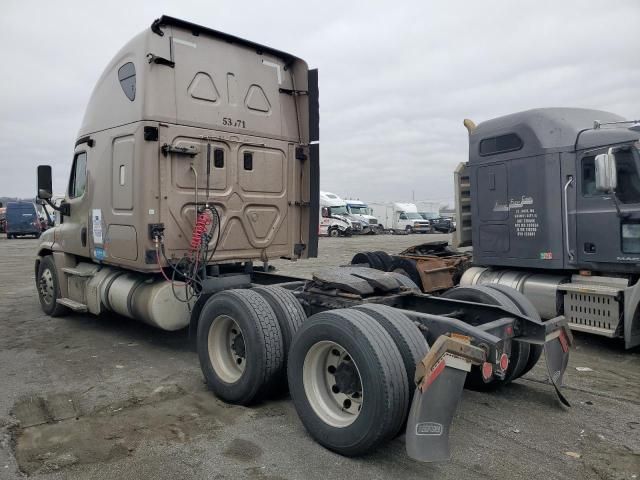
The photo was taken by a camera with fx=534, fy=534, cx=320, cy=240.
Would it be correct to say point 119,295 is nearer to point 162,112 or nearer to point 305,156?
point 162,112

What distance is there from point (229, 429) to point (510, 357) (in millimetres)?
2335

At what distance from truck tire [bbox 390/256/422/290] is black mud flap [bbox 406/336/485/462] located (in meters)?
5.63

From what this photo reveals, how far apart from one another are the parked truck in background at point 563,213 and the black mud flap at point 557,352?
245 centimetres

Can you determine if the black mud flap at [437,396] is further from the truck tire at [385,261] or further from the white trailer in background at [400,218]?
the white trailer in background at [400,218]

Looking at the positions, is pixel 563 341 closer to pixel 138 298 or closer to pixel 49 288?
pixel 138 298

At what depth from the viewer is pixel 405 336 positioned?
11.5ft

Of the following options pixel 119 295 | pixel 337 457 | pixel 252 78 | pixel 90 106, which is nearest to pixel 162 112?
pixel 252 78

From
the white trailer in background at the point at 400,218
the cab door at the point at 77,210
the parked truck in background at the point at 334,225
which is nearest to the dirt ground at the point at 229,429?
the cab door at the point at 77,210

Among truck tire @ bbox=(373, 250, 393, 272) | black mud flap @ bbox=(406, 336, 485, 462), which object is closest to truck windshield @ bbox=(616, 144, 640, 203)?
truck tire @ bbox=(373, 250, 393, 272)

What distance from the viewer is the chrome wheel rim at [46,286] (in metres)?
8.16

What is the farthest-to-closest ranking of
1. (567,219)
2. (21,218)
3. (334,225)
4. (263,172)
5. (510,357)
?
(334,225)
(21,218)
(567,219)
(263,172)
(510,357)

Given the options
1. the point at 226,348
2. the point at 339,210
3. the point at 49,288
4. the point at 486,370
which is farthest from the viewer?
the point at 339,210

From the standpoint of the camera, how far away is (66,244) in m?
7.71

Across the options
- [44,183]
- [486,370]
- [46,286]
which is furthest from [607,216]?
[46,286]
